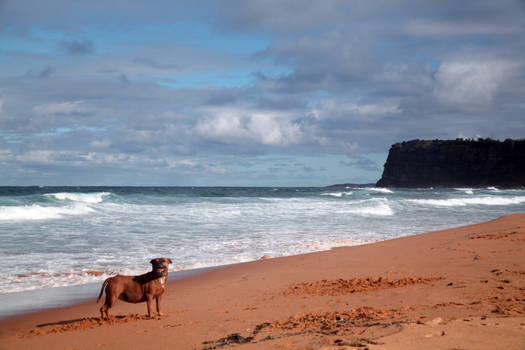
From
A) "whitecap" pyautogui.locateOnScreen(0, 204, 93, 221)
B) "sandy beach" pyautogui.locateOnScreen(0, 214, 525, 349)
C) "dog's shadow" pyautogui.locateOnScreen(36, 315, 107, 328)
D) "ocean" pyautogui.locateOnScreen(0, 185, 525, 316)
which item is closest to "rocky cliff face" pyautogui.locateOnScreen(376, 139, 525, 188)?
"ocean" pyautogui.locateOnScreen(0, 185, 525, 316)

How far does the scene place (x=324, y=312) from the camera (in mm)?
5430

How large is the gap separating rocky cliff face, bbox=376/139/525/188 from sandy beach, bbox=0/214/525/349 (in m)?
103

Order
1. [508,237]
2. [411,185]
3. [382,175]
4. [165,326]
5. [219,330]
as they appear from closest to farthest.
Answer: [219,330], [165,326], [508,237], [411,185], [382,175]

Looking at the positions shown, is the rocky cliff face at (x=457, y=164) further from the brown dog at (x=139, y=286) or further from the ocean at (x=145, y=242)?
the brown dog at (x=139, y=286)

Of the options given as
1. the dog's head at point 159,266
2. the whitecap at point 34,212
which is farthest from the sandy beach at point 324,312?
the whitecap at point 34,212

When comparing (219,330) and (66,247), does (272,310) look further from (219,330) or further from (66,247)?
(66,247)

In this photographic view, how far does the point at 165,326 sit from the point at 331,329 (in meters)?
2.15

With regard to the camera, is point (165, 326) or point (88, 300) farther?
point (88, 300)

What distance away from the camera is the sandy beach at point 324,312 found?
3.93 metres

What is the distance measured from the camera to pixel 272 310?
579 cm

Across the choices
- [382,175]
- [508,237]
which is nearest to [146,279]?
[508,237]

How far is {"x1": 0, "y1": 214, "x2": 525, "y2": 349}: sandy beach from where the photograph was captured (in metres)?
3.93

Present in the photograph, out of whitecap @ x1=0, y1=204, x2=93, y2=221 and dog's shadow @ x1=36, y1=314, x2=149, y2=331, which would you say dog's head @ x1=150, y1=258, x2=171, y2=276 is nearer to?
dog's shadow @ x1=36, y1=314, x2=149, y2=331

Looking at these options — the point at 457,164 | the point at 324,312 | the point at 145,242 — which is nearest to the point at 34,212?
the point at 145,242
